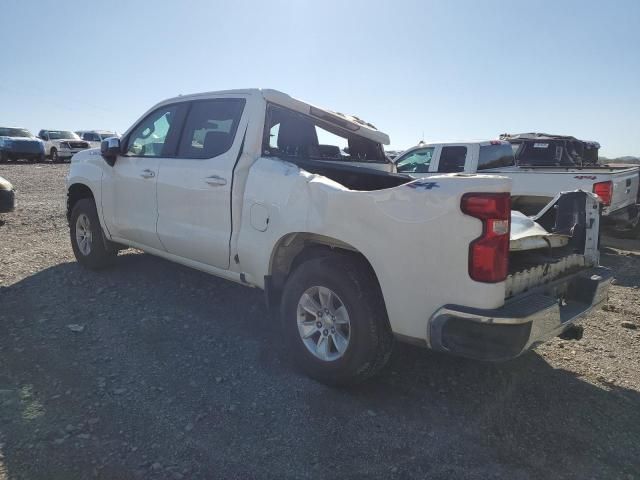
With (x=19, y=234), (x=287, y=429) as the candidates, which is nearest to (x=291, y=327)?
(x=287, y=429)

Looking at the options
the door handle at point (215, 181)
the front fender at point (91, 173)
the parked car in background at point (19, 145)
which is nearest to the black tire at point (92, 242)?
the front fender at point (91, 173)

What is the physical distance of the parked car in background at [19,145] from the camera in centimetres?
2308

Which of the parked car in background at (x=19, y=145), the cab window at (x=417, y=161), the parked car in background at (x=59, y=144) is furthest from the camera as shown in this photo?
the parked car in background at (x=59, y=144)

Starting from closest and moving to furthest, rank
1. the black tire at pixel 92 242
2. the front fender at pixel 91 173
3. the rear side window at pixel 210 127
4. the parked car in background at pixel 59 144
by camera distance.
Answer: the rear side window at pixel 210 127 < the front fender at pixel 91 173 < the black tire at pixel 92 242 < the parked car in background at pixel 59 144

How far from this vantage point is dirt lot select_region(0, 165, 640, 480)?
2.54 meters

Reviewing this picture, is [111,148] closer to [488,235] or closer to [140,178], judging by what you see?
[140,178]

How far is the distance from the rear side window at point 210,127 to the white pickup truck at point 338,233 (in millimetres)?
15

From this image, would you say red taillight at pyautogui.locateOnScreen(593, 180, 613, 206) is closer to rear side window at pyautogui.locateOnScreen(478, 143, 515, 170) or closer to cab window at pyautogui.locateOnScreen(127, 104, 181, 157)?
rear side window at pyautogui.locateOnScreen(478, 143, 515, 170)

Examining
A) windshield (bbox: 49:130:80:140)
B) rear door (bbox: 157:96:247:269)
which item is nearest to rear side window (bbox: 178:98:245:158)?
rear door (bbox: 157:96:247:269)

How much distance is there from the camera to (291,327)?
3.45 m

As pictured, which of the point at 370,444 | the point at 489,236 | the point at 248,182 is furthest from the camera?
the point at 248,182

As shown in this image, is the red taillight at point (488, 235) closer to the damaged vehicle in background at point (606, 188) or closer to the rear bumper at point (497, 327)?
the rear bumper at point (497, 327)

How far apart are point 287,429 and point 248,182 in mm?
1807

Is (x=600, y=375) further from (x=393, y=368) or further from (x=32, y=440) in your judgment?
(x=32, y=440)
